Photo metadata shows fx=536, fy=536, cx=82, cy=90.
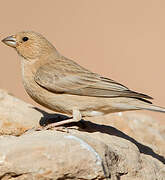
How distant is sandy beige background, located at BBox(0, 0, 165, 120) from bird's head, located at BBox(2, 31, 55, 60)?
5.35 meters

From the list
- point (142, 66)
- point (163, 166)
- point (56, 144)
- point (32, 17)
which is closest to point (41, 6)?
point (32, 17)

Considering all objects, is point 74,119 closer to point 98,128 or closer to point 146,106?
point 98,128

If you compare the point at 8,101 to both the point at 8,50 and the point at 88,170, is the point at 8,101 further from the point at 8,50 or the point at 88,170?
the point at 8,50

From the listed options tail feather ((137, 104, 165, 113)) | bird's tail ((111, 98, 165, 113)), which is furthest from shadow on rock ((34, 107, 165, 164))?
tail feather ((137, 104, 165, 113))

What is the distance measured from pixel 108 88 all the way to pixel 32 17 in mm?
10479

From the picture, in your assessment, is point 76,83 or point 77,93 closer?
point 77,93

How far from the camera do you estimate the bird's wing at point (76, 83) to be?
7.56 m

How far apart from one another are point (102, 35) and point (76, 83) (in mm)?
9546

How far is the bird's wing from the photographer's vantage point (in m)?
7.56

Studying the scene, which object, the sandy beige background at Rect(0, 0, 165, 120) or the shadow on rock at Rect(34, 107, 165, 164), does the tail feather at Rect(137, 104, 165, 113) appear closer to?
the shadow on rock at Rect(34, 107, 165, 164)

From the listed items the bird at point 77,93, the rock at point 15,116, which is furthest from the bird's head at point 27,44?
the rock at point 15,116

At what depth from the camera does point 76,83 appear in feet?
25.3

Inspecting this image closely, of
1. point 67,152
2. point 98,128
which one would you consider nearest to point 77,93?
point 98,128

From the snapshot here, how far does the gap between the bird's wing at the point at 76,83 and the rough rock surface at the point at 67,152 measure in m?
0.52
